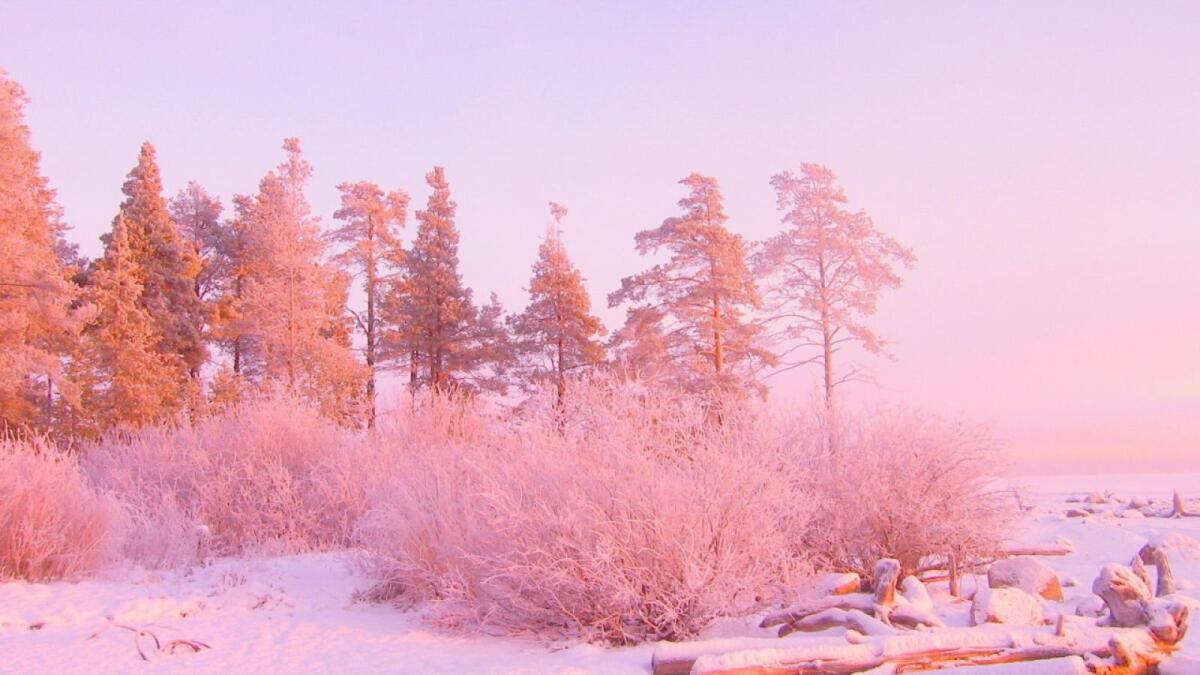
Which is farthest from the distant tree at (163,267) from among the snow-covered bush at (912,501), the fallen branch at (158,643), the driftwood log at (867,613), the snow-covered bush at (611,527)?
the driftwood log at (867,613)

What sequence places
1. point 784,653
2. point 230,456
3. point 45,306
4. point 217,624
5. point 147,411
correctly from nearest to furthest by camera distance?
point 784,653 → point 217,624 → point 230,456 → point 45,306 → point 147,411

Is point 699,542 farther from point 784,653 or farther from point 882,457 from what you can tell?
point 882,457

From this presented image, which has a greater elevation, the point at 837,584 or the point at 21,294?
the point at 21,294

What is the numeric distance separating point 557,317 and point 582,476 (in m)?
20.3

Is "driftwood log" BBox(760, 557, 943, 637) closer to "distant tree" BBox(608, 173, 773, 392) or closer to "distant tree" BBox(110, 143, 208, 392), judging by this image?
"distant tree" BBox(608, 173, 773, 392)

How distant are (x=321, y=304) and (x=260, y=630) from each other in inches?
773

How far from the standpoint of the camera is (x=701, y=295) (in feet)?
85.1

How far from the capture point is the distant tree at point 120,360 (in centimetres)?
2341

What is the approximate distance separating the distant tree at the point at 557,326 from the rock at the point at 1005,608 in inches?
772

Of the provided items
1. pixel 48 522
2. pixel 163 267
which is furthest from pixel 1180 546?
pixel 163 267

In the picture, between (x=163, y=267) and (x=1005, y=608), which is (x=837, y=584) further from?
(x=163, y=267)

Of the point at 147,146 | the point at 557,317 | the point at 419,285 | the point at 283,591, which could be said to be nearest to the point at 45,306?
the point at 147,146

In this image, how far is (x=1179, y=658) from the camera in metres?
6.64

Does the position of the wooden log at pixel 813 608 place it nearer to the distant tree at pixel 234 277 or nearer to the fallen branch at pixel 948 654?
the fallen branch at pixel 948 654
